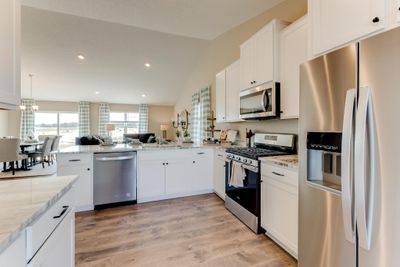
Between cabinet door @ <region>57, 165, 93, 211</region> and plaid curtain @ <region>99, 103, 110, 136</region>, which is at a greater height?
plaid curtain @ <region>99, 103, 110, 136</region>

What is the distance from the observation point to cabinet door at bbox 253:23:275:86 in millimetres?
2504

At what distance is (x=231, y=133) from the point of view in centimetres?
410

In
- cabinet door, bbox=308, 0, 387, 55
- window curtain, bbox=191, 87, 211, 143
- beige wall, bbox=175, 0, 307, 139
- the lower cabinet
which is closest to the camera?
→ cabinet door, bbox=308, 0, 387, 55

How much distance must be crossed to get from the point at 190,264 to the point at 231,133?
263cm

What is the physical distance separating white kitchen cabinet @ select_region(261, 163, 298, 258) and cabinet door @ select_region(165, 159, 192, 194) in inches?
64.0

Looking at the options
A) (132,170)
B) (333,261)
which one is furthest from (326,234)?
(132,170)

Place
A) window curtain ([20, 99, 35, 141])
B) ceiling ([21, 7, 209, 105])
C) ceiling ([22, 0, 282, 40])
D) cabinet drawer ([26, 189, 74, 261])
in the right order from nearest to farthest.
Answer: cabinet drawer ([26, 189, 74, 261]) < ceiling ([22, 0, 282, 40]) < ceiling ([21, 7, 209, 105]) < window curtain ([20, 99, 35, 141])

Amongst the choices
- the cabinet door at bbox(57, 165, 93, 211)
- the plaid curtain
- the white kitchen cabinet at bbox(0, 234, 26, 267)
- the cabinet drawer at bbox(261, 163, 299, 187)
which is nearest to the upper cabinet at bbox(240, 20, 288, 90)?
the cabinet drawer at bbox(261, 163, 299, 187)

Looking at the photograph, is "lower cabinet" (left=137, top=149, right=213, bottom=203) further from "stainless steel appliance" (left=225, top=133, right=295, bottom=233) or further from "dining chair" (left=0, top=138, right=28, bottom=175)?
"dining chair" (left=0, top=138, right=28, bottom=175)

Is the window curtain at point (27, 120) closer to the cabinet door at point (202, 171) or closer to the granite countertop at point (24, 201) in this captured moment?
the cabinet door at point (202, 171)

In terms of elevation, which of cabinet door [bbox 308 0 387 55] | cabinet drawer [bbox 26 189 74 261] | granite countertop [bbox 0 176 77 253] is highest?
cabinet door [bbox 308 0 387 55]

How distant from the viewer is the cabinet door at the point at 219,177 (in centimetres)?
342

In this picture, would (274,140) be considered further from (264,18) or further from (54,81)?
(54,81)

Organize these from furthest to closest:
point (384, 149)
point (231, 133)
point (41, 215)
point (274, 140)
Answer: point (231, 133), point (274, 140), point (384, 149), point (41, 215)
